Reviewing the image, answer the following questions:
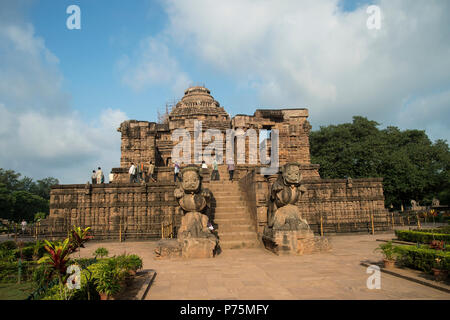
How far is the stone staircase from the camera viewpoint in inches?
359

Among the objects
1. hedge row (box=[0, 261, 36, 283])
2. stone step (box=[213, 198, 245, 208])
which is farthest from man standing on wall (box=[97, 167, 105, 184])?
hedge row (box=[0, 261, 36, 283])

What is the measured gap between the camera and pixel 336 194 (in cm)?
1391

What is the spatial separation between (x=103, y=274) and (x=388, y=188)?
1132 inches

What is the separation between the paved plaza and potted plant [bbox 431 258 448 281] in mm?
442

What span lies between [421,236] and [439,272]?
187 inches

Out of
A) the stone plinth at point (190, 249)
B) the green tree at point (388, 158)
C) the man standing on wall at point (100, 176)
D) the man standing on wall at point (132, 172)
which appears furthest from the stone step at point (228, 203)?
the green tree at point (388, 158)

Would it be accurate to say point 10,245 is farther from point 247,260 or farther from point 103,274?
point 247,260

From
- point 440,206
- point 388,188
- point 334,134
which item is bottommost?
point 440,206

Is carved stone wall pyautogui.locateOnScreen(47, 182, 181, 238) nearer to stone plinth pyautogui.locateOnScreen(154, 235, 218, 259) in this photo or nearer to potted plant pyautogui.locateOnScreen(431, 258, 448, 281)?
stone plinth pyautogui.locateOnScreen(154, 235, 218, 259)

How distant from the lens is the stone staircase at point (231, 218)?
9109mm

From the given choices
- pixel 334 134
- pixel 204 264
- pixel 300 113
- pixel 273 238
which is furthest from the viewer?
pixel 334 134
